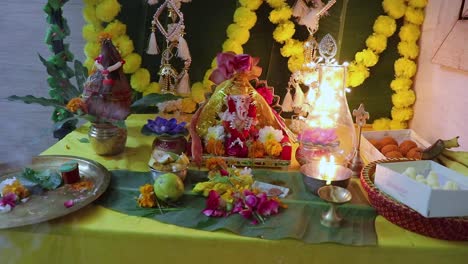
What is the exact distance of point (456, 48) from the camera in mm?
1426

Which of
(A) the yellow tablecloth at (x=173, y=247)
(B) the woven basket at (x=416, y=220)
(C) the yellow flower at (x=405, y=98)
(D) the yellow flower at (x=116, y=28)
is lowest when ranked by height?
(A) the yellow tablecloth at (x=173, y=247)

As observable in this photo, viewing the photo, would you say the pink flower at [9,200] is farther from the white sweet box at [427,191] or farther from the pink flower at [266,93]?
the white sweet box at [427,191]

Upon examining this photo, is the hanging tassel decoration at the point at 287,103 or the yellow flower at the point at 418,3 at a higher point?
the yellow flower at the point at 418,3

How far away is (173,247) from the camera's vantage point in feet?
3.16

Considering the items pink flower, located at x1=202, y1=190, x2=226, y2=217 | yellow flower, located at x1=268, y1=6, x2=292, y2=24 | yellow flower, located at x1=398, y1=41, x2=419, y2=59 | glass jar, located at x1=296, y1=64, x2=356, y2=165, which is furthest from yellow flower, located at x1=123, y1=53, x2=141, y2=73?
yellow flower, located at x1=398, y1=41, x2=419, y2=59

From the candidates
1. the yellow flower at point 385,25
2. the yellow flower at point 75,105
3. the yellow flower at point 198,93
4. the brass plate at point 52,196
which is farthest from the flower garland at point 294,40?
the brass plate at point 52,196

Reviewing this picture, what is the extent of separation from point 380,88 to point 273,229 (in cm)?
114

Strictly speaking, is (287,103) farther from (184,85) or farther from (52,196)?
(52,196)

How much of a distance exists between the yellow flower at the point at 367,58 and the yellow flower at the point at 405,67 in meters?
0.10

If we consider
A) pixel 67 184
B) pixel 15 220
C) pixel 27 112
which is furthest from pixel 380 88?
pixel 27 112

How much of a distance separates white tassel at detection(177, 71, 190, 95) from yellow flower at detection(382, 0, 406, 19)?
3.04ft

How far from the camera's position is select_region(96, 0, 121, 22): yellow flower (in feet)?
5.64

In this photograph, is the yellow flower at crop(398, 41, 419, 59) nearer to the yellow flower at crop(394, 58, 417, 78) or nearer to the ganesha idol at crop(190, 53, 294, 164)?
the yellow flower at crop(394, 58, 417, 78)

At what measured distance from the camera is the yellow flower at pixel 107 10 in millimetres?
1720
